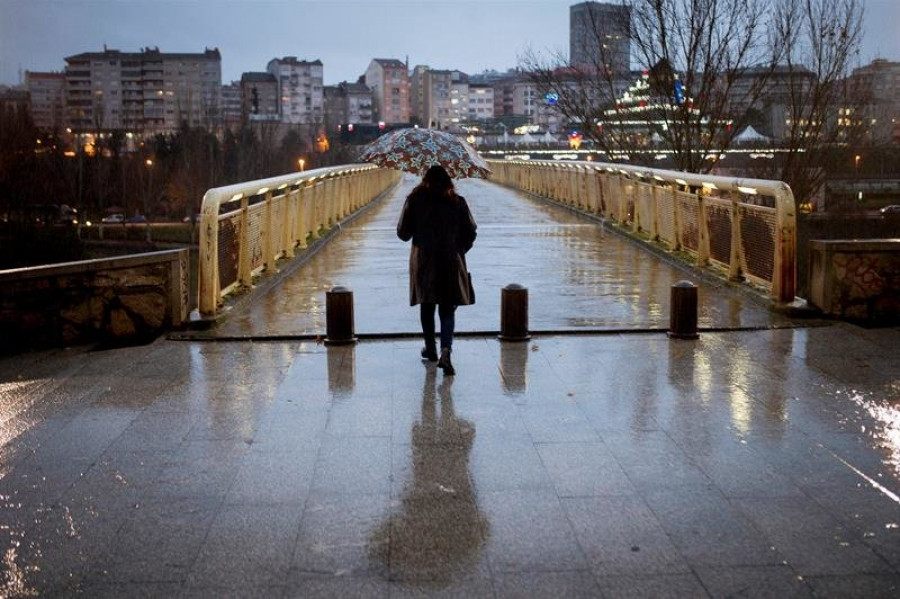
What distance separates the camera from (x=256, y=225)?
475 inches

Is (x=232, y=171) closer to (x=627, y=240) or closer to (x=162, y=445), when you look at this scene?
(x=627, y=240)

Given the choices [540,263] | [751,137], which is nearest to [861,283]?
[540,263]

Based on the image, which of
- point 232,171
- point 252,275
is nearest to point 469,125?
point 232,171

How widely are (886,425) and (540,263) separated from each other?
8.38 meters

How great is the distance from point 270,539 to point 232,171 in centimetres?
8552

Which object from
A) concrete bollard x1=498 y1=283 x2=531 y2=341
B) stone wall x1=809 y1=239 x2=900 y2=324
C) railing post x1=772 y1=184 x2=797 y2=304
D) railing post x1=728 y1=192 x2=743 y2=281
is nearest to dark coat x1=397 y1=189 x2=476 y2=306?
concrete bollard x1=498 y1=283 x2=531 y2=341

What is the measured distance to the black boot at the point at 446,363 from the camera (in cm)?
736

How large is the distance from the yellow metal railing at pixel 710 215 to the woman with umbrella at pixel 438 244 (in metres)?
3.41

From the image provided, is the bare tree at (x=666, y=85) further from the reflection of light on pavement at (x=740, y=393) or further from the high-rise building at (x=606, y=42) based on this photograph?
the reflection of light on pavement at (x=740, y=393)

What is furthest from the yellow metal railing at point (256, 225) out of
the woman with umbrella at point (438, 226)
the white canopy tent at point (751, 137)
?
the white canopy tent at point (751, 137)

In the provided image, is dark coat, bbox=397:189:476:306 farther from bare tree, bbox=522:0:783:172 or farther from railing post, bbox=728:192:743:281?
bare tree, bbox=522:0:783:172

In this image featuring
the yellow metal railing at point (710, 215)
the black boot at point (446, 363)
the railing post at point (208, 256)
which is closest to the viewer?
the black boot at point (446, 363)

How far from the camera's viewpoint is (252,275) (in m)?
11.8

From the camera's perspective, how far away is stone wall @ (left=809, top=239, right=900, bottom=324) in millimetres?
9258
